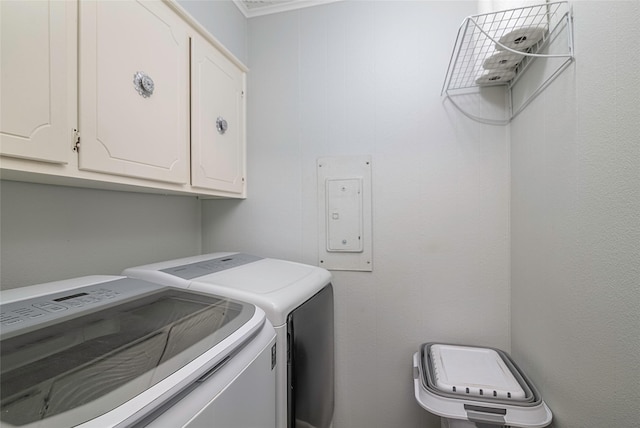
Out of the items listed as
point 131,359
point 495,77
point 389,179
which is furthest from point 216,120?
point 495,77

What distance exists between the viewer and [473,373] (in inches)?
47.7

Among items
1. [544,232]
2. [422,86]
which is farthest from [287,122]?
[544,232]

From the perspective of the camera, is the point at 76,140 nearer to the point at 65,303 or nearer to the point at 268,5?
the point at 65,303

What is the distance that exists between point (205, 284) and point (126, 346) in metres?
0.37

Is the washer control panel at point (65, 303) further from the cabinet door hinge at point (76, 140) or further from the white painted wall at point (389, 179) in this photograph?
the white painted wall at point (389, 179)

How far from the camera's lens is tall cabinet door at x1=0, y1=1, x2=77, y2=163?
2.20ft

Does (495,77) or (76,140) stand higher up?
(495,77)

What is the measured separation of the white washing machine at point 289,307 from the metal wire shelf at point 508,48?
1206mm

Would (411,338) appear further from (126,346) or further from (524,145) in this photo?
(126,346)

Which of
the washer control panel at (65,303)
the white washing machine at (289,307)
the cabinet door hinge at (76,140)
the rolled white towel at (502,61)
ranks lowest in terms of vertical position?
the white washing machine at (289,307)

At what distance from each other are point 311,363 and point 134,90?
1.32 m

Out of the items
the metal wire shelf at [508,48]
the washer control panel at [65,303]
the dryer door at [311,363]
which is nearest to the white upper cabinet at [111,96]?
the washer control panel at [65,303]

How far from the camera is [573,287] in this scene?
33.8 inches

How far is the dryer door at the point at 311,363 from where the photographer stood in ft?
3.23
